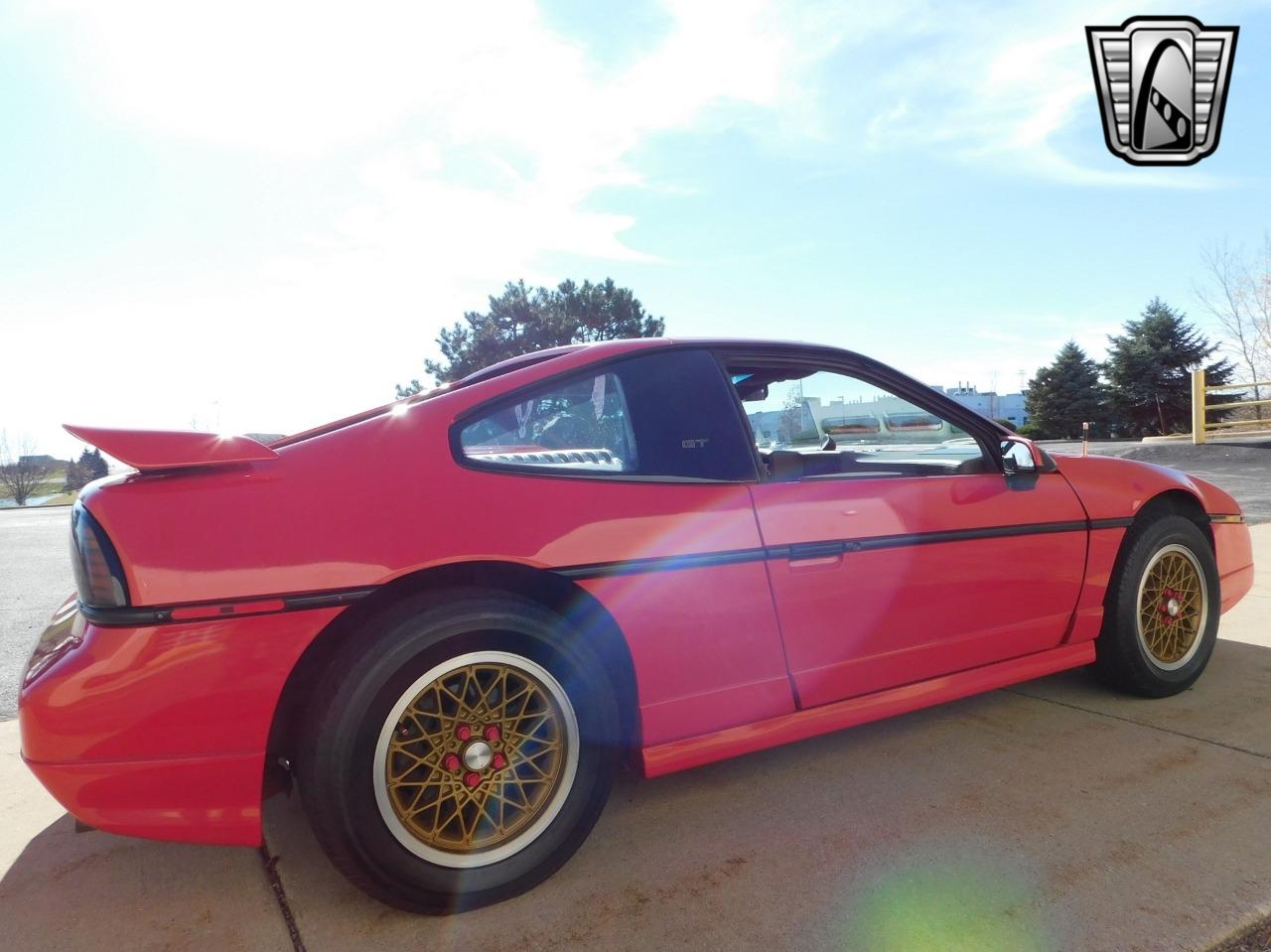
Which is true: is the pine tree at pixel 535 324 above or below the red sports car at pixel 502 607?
above

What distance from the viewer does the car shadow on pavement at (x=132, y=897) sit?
178 cm

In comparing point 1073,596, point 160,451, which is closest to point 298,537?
point 160,451

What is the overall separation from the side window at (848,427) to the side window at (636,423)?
22cm

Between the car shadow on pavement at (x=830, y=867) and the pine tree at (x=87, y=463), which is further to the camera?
the pine tree at (x=87, y=463)

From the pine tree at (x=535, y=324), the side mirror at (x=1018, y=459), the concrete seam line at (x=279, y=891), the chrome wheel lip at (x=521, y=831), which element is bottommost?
the concrete seam line at (x=279, y=891)

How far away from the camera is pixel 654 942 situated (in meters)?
1.72

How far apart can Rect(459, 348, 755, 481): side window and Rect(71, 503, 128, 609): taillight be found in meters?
0.88

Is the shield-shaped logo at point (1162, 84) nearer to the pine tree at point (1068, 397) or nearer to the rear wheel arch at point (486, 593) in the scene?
the rear wheel arch at point (486, 593)

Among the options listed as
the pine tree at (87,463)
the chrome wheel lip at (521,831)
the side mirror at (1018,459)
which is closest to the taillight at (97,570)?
the chrome wheel lip at (521,831)

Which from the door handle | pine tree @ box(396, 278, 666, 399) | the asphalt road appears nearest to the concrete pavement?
the door handle

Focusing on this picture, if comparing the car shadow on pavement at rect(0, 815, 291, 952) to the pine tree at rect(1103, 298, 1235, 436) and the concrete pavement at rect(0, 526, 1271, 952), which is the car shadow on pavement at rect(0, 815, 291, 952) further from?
the pine tree at rect(1103, 298, 1235, 436)

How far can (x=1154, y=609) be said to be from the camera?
3102 mm

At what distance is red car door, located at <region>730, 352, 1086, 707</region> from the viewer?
2.27 m

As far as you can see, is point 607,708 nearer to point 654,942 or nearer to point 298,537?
point 654,942
